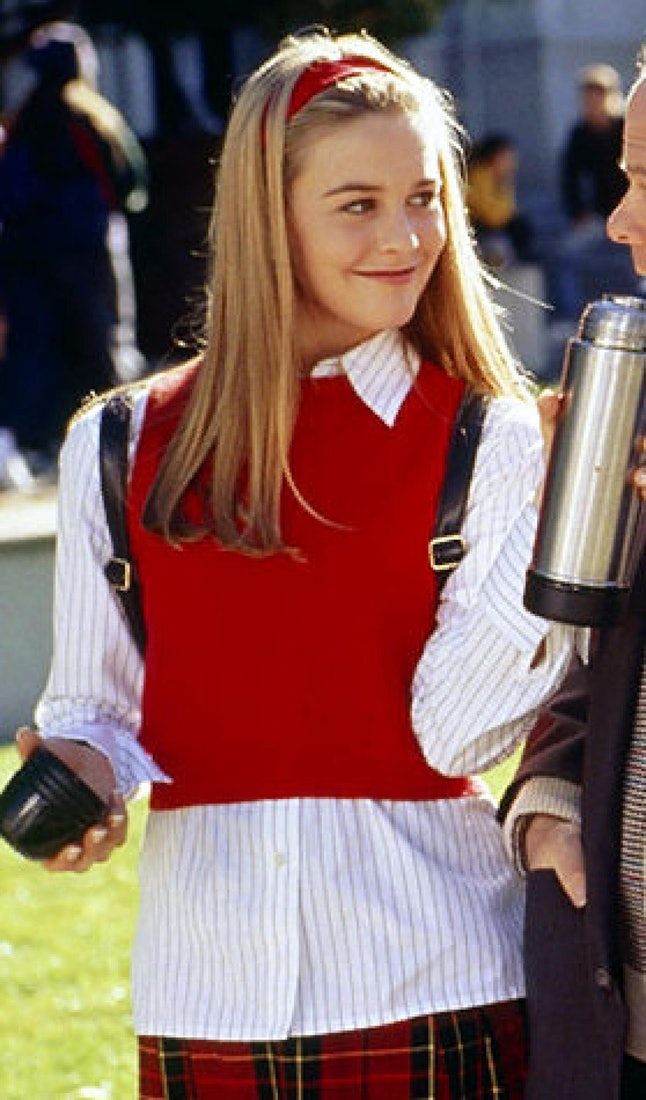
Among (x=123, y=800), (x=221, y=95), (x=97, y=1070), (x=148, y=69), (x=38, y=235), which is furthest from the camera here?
(x=148, y=69)

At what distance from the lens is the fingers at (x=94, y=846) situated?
10.3 ft

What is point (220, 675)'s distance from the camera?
3.21 m

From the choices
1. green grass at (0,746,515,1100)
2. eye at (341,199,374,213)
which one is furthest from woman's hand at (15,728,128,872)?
green grass at (0,746,515,1100)

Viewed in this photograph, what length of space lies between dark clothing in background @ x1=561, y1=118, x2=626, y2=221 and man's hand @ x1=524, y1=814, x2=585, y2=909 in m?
14.1

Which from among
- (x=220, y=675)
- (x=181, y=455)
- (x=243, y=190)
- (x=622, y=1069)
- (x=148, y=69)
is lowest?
(x=148, y=69)

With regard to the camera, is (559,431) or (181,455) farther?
(181,455)

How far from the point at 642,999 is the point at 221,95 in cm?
1812

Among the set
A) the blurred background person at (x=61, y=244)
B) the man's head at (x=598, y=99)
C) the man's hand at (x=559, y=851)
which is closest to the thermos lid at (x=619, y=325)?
the man's hand at (x=559, y=851)

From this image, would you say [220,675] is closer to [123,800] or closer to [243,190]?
[123,800]

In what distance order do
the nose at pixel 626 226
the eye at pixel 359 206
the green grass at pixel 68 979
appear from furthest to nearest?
the green grass at pixel 68 979, the eye at pixel 359 206, the nose at pixel 626 226

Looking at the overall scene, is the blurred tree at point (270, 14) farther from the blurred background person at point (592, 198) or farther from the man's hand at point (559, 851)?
the man's hand at point (559, 851)

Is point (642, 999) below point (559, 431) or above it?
below

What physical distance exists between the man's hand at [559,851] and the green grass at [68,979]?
197 centimetres

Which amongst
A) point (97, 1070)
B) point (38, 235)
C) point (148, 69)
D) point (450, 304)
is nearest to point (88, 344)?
point (38, 235)
